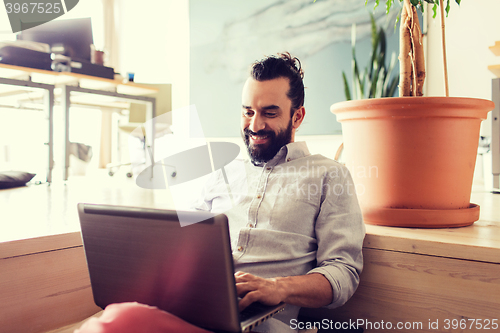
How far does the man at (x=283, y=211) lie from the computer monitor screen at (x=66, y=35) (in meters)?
2.40

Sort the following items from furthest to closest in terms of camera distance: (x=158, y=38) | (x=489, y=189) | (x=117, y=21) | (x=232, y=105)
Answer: (x=117, y=21) → (x=158, y=38) → (x=232, y=105) → (x=489, y=189)

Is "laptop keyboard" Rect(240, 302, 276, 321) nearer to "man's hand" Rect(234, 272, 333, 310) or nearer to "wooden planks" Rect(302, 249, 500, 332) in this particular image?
"man's hand" Rect(234, 272, 333, 310)

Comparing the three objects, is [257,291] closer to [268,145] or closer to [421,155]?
[268,145]

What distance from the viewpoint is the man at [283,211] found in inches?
31.0

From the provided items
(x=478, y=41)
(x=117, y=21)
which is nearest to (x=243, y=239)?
(x=478, y=41)

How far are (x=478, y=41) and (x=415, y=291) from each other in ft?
7.52

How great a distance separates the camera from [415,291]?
3.10 feet

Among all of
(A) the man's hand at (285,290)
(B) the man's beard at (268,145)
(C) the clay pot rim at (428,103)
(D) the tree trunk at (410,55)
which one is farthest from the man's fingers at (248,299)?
(D) the tree trunk at (410,55)

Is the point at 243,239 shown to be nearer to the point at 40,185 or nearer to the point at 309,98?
the point at 40,185

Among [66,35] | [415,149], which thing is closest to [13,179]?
[66,35]

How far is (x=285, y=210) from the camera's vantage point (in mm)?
922

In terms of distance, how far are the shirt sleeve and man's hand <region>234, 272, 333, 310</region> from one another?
0.03 metres

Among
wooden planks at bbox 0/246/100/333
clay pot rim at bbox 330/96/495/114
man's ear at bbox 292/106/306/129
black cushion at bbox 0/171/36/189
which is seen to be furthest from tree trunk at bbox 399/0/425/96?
black cushion at bbox 0/171/36/189

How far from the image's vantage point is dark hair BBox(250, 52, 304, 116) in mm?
1018
